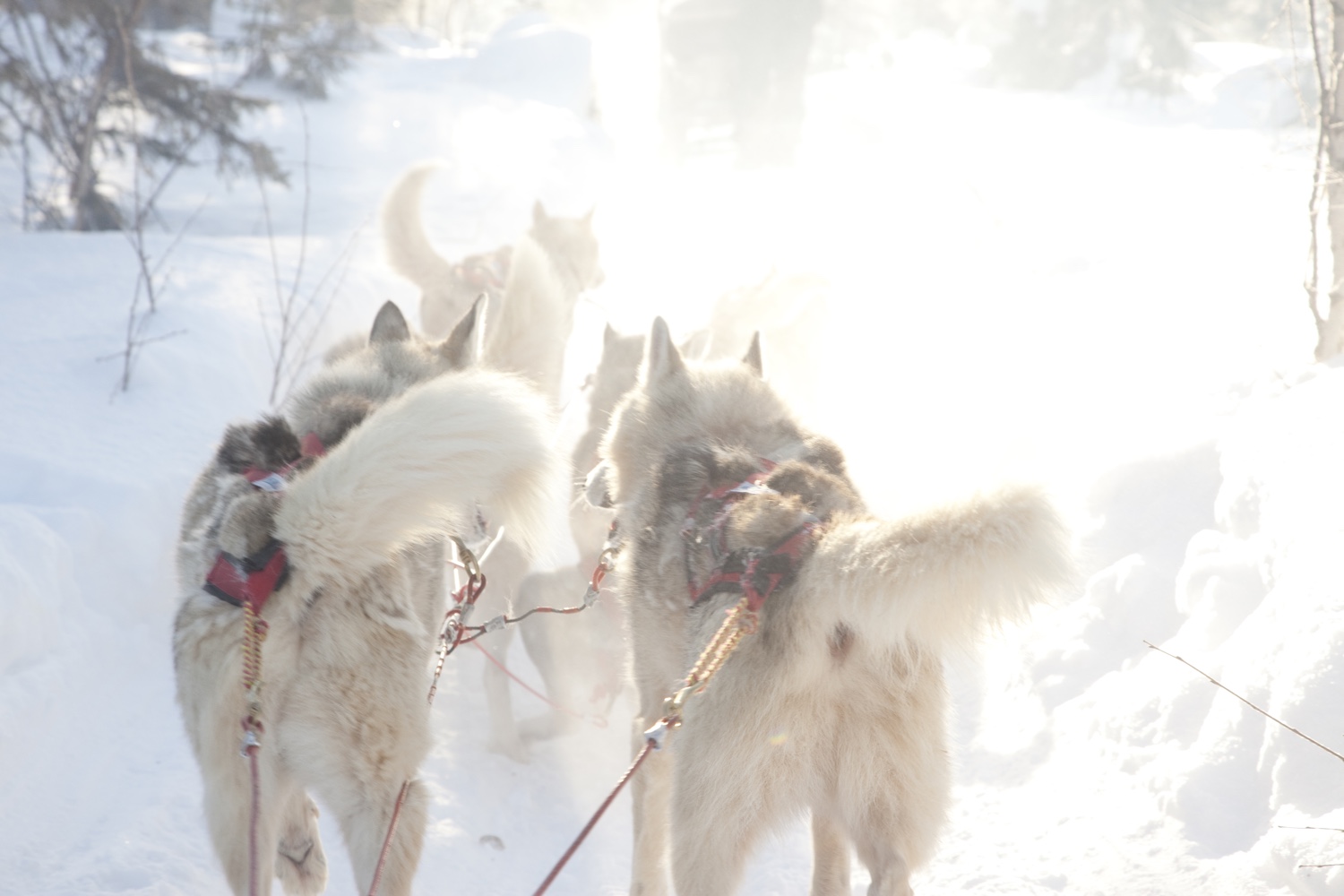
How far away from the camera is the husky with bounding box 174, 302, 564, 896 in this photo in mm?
2074

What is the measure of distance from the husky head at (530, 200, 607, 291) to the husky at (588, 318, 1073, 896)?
15.6ft

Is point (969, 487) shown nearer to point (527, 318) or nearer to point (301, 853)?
point (301, 853)

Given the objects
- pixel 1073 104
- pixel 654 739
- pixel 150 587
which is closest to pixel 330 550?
pixel 654 739

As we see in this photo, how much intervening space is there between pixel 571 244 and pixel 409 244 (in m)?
1.48

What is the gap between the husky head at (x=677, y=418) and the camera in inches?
122

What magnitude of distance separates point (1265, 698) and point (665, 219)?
13667mm

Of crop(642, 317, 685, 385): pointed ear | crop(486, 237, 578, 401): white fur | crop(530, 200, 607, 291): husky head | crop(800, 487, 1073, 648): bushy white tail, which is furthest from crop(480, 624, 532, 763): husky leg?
crop(530, 200, 607, 291): husky head

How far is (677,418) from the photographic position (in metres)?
3.23

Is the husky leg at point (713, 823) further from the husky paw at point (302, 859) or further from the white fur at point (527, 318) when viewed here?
the white fur at point (527, 318)

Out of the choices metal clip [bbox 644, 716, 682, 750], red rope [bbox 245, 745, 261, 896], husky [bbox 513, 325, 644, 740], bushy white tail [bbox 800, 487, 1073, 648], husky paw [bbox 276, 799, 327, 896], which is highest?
bushy white tail [bbox 800, 487, 1073, 648]

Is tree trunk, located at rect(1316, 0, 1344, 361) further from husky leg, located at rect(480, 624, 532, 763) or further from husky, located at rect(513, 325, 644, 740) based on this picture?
husky leg, located at rect(480, 624, 532, 763)

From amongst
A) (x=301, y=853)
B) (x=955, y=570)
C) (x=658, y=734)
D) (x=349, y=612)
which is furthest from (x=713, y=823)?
(x=301, y=853)

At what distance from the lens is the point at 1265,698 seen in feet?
9.88

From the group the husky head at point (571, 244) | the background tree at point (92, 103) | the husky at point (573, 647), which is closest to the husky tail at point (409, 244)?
the husky head at point (571, 244)
